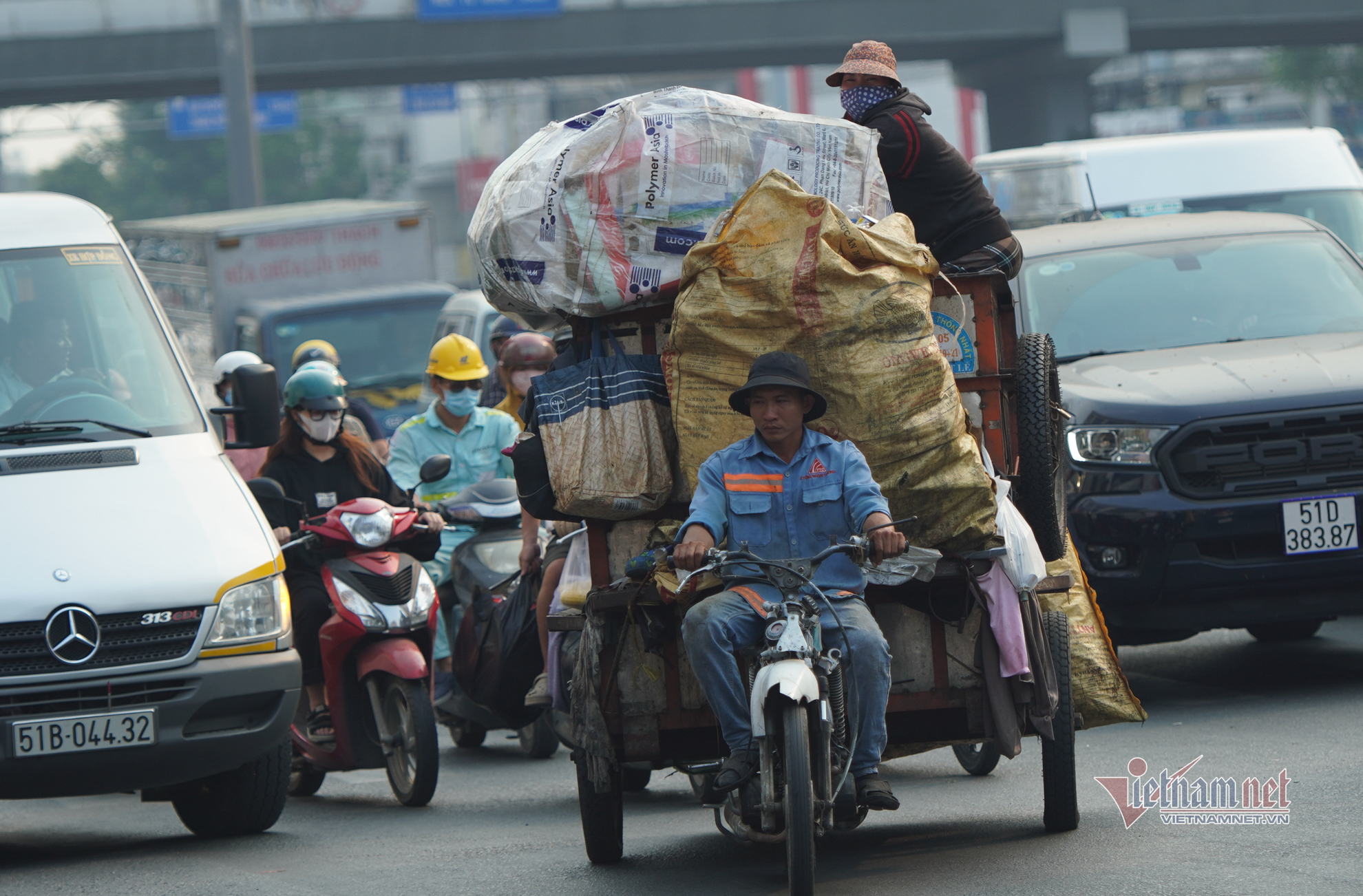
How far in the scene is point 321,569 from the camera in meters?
8.70

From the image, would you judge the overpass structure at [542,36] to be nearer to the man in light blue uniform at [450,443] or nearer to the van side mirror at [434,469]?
the man in light blue uniform at [450,443]

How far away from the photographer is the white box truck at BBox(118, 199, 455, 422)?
1866 centimetres

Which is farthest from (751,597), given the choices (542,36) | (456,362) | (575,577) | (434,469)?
(542,36)

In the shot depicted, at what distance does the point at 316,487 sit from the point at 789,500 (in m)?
3.69

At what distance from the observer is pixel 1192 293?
9547 mm

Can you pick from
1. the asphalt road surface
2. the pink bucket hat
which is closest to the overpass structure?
the asphalt road surface

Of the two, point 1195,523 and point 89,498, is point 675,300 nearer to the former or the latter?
point 89,498

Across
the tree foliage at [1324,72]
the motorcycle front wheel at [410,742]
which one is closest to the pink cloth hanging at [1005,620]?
the motorcycle front wheel at [410,742]

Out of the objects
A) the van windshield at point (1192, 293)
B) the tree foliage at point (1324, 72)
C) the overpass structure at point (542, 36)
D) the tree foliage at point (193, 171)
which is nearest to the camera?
the van windshield at point (1192, 293)

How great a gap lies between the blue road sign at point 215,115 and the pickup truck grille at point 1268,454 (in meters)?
41.9

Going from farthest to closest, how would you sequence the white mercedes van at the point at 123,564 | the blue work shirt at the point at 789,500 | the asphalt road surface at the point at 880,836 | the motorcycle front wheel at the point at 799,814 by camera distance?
the white mercedes van at the point at 123,564 → the asphalt road surface at the point at 880,836 → the blue work shirt at the point at 789,500 → the motorcycle front wheel at the point at 799,814

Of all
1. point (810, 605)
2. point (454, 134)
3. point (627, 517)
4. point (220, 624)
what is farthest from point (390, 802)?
point (454, 134)

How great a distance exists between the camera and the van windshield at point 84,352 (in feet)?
24.9

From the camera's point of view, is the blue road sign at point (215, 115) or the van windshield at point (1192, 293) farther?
the blue road sign at point (215, 115)
